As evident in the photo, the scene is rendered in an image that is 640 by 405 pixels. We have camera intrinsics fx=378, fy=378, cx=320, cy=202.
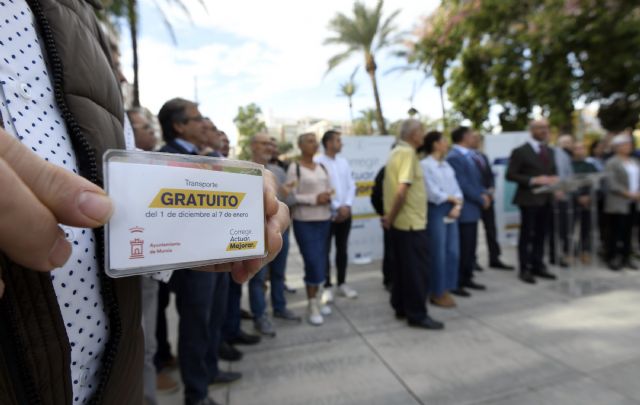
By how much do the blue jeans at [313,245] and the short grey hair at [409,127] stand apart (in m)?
1.10

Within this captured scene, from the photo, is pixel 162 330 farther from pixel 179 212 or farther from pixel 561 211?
pixel 561 211

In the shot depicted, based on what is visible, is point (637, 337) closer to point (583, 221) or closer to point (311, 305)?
point (311, 305)

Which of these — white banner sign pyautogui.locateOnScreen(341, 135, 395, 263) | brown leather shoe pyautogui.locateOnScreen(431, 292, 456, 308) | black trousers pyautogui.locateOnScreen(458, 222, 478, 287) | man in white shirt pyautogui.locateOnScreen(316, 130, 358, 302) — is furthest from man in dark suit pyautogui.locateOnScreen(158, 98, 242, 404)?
white banner sign pyautogui.locateOnScreen(341, 135, 395, 263)

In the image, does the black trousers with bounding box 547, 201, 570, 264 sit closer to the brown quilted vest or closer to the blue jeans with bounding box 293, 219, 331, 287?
the blue jeans with bounding box 293, 219, 331, 287

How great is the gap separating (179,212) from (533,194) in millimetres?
5054

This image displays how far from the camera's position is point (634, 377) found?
7.95 ft

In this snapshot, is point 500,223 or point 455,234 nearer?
point 455,234

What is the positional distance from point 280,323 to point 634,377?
8.83ft

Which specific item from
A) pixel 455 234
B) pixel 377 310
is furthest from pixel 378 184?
pixel 377 310

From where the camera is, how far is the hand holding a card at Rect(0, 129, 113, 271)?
0.36m

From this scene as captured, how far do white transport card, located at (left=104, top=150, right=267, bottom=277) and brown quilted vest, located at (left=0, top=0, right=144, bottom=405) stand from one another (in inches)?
6.3

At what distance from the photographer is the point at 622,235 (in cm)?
534

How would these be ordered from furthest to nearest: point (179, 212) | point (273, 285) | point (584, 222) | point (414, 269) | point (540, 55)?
point (540, 55) → point (584, 222) → point (273, 285) → point (414, 269) → point (179, 212)

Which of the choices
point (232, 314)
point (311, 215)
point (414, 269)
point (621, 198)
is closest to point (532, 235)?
point (621, 198)
